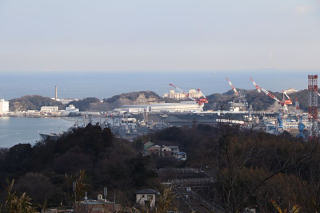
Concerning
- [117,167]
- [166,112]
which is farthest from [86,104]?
[117,167]

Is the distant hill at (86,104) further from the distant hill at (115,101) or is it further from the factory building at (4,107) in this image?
the factory building at (4,107)

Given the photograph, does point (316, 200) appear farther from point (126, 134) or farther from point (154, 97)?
point (154, 97)

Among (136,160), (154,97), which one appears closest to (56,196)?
(136,160)

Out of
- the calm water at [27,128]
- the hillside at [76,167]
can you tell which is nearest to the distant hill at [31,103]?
the calm water at [27,128]

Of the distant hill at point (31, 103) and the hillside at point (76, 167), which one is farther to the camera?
the distant hill at point (31, 103)

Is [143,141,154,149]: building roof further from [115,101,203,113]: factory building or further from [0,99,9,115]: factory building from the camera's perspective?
[0,99,9,115]: factory building
